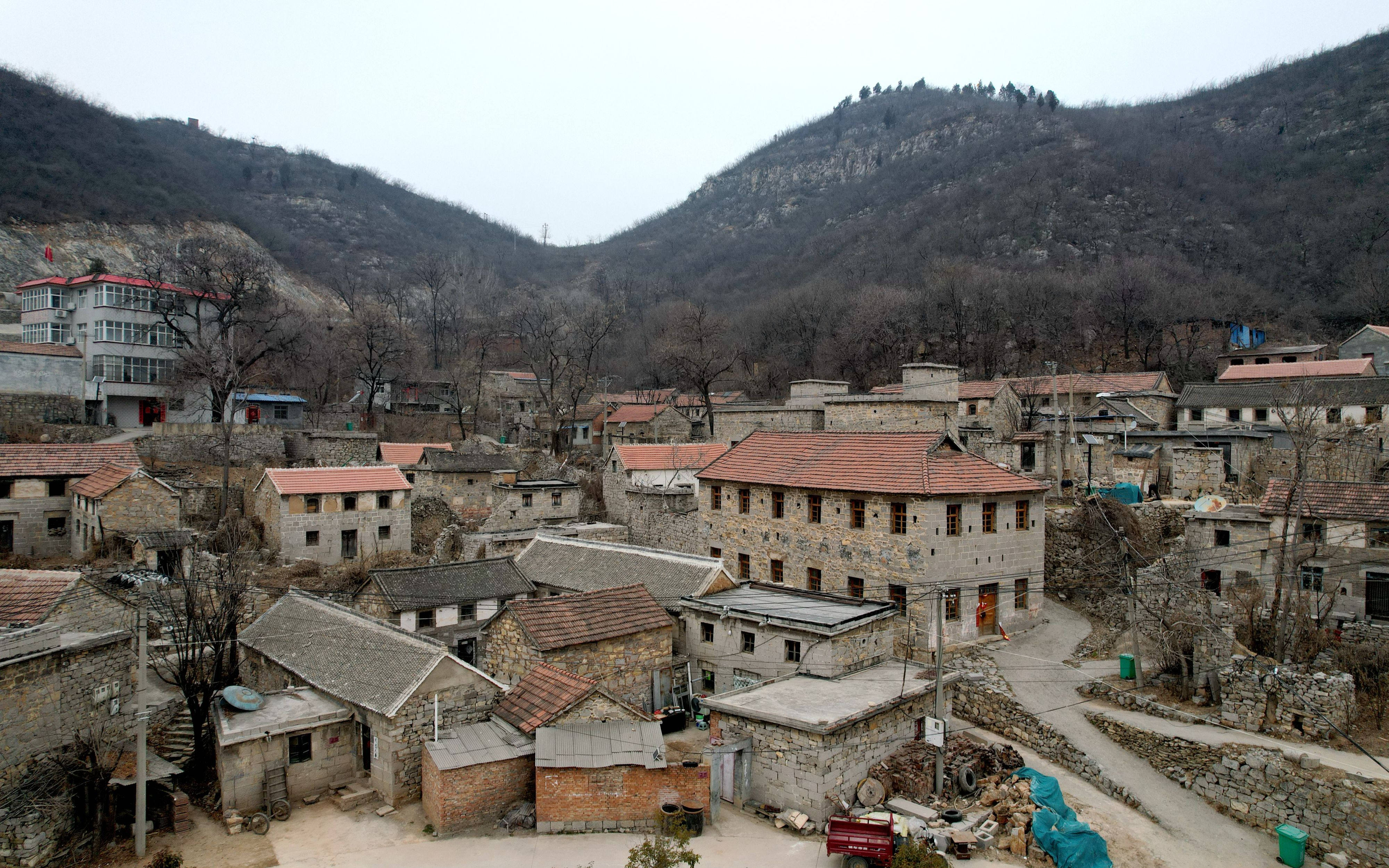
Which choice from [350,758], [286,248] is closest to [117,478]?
[350,758]

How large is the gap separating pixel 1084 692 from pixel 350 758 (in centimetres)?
1758

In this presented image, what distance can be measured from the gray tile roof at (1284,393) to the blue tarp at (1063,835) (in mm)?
21851

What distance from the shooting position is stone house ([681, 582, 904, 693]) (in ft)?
58.0

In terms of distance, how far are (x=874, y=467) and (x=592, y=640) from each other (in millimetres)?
10519

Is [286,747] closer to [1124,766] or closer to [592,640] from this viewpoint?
[592,640]

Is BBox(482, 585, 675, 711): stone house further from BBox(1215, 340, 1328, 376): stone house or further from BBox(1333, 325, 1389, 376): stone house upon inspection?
BBox(1333, 325, 1389, 376): stone house

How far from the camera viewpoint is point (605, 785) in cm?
1397

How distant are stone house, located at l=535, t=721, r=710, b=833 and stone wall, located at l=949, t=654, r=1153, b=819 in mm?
7942

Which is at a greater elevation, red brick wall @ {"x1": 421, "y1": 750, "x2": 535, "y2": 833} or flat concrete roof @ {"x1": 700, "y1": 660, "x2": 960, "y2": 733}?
flat concrete roof @ {"x1": 700, "y1": 660, "x2": 960, "y2": 733}

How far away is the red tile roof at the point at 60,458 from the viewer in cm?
2659

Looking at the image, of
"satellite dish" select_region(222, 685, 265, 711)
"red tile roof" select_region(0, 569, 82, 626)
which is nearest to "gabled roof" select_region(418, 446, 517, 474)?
"red tile roof" select_region(0, 569, 82, 626)

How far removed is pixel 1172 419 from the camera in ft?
135

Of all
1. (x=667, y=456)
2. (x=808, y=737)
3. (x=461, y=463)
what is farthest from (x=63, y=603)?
(x=667, y=456)

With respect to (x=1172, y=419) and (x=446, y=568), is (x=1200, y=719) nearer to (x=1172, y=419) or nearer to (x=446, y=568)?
(x=446, y=568)
